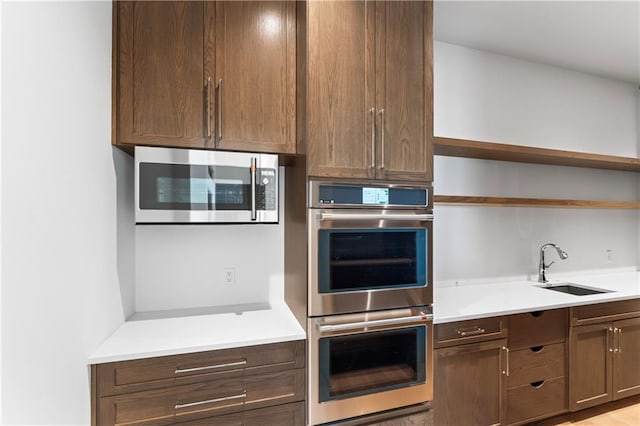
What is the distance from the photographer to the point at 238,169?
1623 millimetres

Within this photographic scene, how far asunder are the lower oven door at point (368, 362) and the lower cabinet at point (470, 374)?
0.46ft

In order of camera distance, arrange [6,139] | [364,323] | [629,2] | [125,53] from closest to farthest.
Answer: [6,139], [125,53], [364,323], [629,2]

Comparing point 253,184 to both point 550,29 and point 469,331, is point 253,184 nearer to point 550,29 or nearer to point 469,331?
point 469,331

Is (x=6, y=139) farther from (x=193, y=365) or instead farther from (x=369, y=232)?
(x=369, y=232)

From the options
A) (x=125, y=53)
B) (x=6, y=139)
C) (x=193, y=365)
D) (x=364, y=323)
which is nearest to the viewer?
A: (x=6, y=139)

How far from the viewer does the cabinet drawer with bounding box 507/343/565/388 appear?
1.98 m

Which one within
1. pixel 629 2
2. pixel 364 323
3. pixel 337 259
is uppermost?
pixel 629 2

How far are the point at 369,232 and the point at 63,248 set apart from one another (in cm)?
122

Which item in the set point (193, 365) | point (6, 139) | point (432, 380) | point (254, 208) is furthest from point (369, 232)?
point (6, 139)

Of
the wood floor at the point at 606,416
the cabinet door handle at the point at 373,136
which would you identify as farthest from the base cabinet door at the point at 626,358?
the cabinet door handle at the point at 373,136

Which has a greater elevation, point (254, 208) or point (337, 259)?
point (254, 208)

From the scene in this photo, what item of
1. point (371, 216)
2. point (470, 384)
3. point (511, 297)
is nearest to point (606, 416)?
point (511, 297)

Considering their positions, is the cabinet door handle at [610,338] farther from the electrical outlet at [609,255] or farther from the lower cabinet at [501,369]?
the electrical outlet at [609,255]

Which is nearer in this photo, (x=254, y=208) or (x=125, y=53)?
(x=125, y=53)
